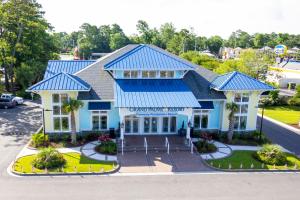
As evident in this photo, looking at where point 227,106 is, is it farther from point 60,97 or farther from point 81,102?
point 60,97

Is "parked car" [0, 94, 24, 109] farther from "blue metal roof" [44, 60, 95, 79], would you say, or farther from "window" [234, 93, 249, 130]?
"window" [234, 93, 249, 130]

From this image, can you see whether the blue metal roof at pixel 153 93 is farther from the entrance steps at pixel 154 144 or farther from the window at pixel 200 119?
the entrance steps at pixel 154 144

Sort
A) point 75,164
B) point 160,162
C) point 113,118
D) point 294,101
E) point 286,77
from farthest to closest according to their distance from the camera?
point 286,77
point 294,101
point 113,118
point 160,162
point 75,164

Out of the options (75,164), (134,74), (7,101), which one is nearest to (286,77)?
(134,74)

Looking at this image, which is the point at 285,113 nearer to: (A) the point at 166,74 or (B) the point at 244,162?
(A) the point at 166,74

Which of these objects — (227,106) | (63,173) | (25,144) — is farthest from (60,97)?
(227,106)

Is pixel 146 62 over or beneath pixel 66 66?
over
